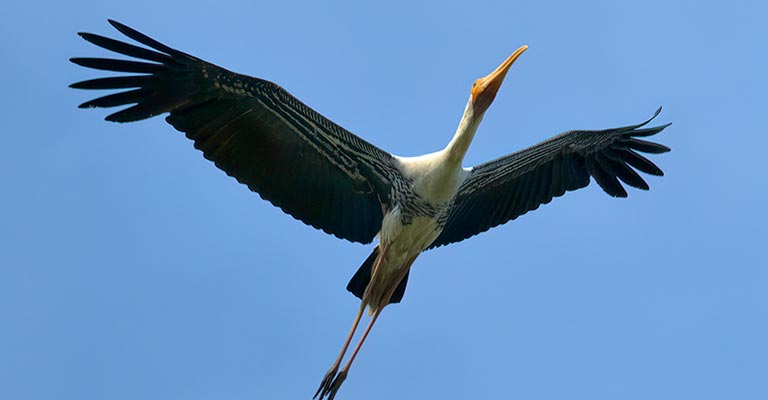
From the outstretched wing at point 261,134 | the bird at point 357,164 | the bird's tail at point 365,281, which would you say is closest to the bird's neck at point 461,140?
the bird at point 357,164

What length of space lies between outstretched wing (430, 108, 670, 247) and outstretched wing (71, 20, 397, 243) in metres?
1.38

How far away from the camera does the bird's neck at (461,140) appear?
17.0 m

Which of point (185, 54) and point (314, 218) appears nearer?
point (185, 54)

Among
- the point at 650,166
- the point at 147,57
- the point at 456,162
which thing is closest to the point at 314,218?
the point at 456,162

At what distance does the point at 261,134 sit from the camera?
55.6ft

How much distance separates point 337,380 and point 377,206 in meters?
2.39

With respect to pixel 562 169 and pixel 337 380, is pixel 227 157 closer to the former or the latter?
pixel 337 380

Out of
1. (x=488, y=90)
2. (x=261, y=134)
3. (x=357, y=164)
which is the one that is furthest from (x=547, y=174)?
(x=261, y=134)

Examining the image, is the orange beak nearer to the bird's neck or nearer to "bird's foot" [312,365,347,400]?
the bird's neck

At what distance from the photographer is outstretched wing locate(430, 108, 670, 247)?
1830 centimetres

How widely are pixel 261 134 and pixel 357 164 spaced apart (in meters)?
1.37

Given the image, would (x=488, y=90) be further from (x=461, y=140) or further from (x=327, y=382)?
(x=327, y=382)

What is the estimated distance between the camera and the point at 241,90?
16547 millimetres

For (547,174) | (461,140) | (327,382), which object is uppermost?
(547,174)
